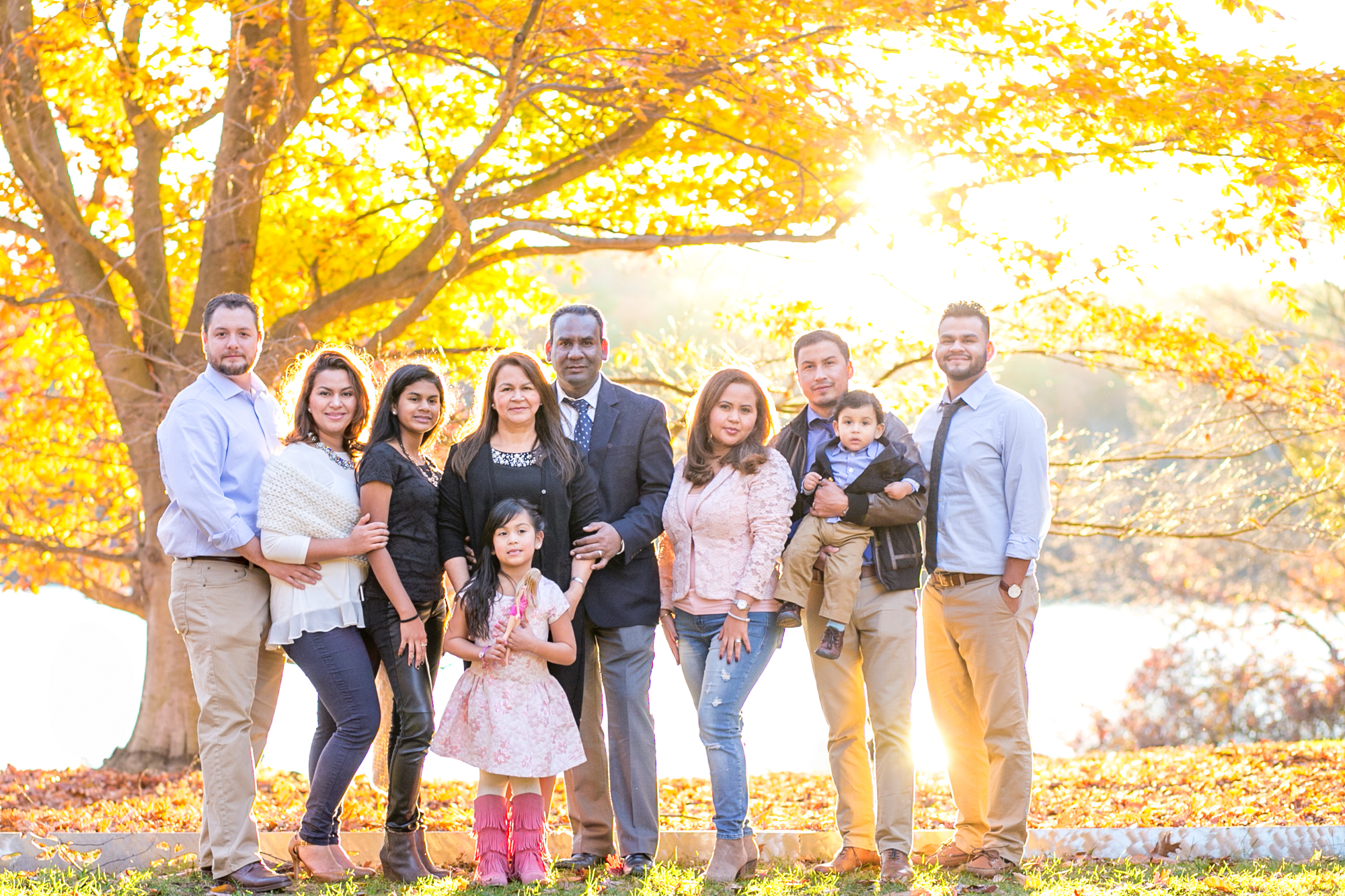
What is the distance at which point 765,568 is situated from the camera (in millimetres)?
4297

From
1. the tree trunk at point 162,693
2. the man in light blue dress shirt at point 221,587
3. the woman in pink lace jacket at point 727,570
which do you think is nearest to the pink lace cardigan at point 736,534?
the woman in pink lace jacket at point 727,570

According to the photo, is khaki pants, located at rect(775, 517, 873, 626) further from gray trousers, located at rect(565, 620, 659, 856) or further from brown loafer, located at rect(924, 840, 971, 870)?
brown loafer, located at rect(924, 840, 971, 870)

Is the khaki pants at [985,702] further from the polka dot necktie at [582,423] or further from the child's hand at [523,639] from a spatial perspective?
the child's hand at [523,639]

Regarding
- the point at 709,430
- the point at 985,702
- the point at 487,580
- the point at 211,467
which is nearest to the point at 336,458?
the point at 211,467

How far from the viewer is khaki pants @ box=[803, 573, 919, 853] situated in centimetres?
442

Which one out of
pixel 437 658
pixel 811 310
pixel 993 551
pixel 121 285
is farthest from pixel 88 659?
pixel 993 551

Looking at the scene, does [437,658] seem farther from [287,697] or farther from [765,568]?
[287,697]

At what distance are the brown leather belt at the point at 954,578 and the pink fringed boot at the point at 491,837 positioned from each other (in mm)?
1867

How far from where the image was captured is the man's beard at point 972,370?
15.3 ft

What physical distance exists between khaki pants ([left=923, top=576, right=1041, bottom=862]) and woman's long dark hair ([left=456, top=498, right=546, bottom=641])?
1682 millimetres

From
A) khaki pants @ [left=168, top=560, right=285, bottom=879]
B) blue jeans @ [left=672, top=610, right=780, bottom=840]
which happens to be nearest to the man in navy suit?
blue jeans @ [left=672, top=610, right=780, bottom=840]

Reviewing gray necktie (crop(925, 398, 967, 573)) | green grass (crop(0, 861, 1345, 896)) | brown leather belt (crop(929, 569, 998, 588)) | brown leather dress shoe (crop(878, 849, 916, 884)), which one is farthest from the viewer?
gray necktie (crop(925, 398, 967, 573))

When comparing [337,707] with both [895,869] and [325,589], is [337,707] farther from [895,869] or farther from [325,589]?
[895,869]

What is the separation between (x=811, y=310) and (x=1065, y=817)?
3.67 metres
